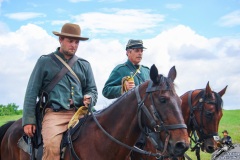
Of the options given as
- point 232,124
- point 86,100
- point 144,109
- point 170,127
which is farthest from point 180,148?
point 232,124

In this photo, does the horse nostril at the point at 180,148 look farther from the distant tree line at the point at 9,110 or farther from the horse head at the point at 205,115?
the distant tree line at the point at 9,110

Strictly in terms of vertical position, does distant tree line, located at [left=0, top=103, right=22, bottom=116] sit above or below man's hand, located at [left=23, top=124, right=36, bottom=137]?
below

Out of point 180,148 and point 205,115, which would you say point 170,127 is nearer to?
point 180,148

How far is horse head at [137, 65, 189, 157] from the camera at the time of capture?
5.46m

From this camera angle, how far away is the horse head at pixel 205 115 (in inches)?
369

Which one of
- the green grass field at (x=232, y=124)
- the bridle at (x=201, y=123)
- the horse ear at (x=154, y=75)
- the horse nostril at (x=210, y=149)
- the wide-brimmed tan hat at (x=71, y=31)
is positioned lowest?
the green grass field at (x=232, y=124)

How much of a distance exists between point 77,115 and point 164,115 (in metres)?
1.92

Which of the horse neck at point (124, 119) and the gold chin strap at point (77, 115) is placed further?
the gold chin strap at point (77, 115)

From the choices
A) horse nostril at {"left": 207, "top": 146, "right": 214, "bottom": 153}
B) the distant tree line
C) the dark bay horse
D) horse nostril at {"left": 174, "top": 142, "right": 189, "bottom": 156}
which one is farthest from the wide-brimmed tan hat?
the distant tree line

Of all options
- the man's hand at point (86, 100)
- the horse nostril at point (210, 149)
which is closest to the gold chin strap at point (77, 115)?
the man's hand at point (86, 100)

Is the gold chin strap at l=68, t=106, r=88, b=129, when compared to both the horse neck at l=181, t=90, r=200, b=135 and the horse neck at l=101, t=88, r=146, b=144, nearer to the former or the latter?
the horse neck at l=101, t=88, r=146, b=144

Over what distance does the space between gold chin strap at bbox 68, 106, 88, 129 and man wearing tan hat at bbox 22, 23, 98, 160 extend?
13 centimetres

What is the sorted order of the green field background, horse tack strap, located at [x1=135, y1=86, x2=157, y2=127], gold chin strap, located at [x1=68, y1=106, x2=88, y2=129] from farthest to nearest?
the green field background → gold chin strap, located at [x1=68, y1=106, x2=88, y2=129] → horse tack strap, located at [x1=135, y1=86, x2=157, y2=127]

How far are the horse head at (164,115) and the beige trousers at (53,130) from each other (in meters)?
1.58
